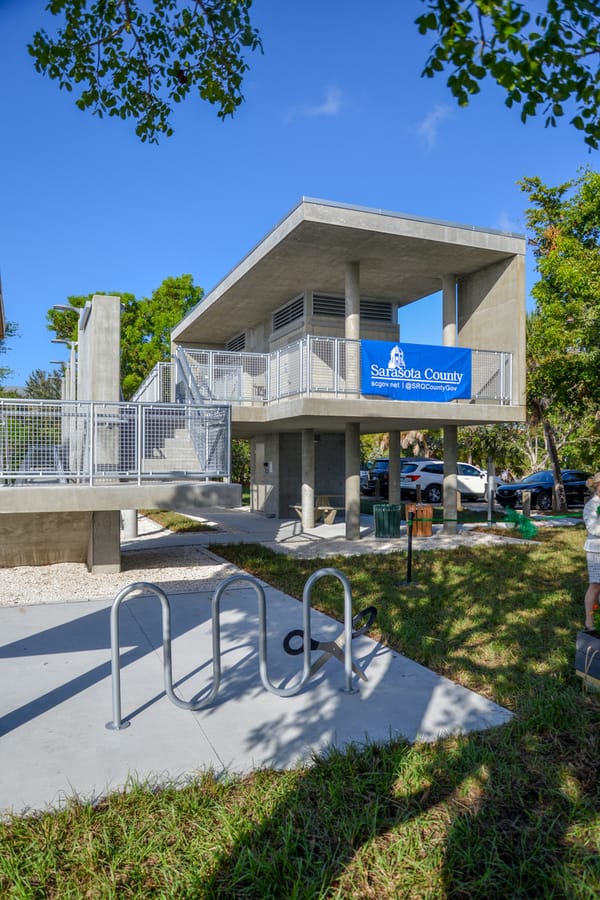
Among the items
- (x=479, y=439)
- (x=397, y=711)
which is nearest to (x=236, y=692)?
(x=397, y=711)

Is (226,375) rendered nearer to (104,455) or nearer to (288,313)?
(288,313)

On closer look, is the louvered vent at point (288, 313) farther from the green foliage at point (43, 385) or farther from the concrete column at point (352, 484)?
the green foliage at point (43, 385)

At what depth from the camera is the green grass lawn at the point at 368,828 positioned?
10.3 ft

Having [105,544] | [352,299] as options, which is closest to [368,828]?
[105,544]

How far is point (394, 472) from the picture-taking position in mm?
19688

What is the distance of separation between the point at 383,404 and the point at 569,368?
229 inches

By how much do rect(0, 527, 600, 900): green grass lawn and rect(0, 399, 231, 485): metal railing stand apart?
567 centimetres

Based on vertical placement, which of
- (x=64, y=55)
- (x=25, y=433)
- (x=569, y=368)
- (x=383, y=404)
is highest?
(x=64, y=55)

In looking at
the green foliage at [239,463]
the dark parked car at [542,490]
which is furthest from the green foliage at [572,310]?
the green foliage at [239,463]

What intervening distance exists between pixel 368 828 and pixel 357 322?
13117 mm

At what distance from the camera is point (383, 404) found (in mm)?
14211

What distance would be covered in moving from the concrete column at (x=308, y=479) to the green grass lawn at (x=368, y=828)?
12.6 m

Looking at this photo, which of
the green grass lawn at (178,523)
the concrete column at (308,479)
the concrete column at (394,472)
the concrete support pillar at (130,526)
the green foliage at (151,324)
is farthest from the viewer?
the green foliage at (151,324)

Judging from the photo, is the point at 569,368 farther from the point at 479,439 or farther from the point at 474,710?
the point at 479,439
